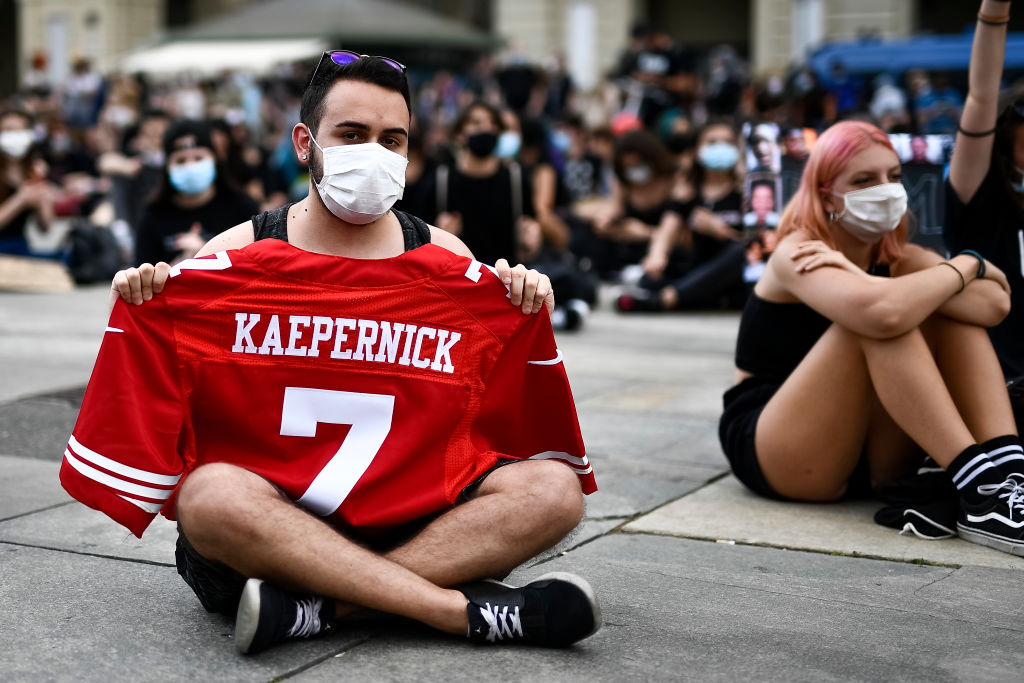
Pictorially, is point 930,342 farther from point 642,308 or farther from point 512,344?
point 642,308

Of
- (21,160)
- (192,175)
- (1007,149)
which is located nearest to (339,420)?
(1007,149)

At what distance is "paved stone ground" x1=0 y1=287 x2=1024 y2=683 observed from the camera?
276 centimetres

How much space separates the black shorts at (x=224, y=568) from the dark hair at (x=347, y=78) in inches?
36.2

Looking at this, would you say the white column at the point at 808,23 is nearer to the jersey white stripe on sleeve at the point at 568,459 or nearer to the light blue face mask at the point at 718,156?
the light blue face mask at the point at 718,156

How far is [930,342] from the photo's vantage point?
4.05 m

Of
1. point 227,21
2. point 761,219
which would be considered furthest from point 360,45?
point 761,219

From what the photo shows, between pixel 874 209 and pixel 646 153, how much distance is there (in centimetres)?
670

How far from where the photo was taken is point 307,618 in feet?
9.32

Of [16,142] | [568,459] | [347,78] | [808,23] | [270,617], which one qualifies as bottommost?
[270,617]

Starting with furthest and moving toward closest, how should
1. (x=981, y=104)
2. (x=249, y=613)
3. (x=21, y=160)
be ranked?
1. (x=21, y=160)
2. (x=981, y=104)
3. (x=249, y=613)

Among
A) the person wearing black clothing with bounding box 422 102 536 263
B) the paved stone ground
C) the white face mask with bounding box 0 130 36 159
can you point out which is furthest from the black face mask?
the white face mask with bounding box 0 130 36 159

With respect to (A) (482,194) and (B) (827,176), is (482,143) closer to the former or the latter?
(A) (482,194)

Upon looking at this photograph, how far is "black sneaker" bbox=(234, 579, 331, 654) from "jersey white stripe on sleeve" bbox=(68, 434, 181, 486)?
1.09 ft

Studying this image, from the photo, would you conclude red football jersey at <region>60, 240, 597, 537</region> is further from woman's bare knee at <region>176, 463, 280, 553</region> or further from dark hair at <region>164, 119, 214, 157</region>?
dark hair at <region>164, 119, 214, 157</region>
